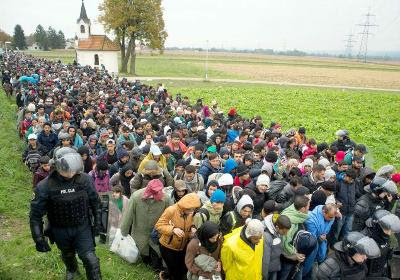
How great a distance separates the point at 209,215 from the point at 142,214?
102 centimetres

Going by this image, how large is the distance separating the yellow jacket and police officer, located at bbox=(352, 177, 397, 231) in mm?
2450

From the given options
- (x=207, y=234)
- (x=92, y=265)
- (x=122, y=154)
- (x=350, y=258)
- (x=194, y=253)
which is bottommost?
(x=92, y=265)

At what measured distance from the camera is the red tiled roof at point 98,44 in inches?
2018

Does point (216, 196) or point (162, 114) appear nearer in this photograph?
point (216, 196)

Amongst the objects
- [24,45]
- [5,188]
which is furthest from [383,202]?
[24,45]

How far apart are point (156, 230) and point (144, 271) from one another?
990 mm

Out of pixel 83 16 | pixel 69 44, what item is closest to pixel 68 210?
pixel 83 16

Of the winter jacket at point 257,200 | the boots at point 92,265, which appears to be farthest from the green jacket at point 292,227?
the boots at point 92,265

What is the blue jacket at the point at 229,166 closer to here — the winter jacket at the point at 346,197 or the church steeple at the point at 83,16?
the winter jacket at the point at 346,197

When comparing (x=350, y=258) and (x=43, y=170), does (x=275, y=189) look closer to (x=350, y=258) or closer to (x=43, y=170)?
(x=350, y=258)

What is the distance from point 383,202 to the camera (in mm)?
6156

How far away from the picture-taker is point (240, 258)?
423 centimetres

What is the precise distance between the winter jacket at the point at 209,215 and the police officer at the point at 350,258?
4.99 ft

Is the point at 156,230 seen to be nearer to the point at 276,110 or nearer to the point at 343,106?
the point at 276,110
